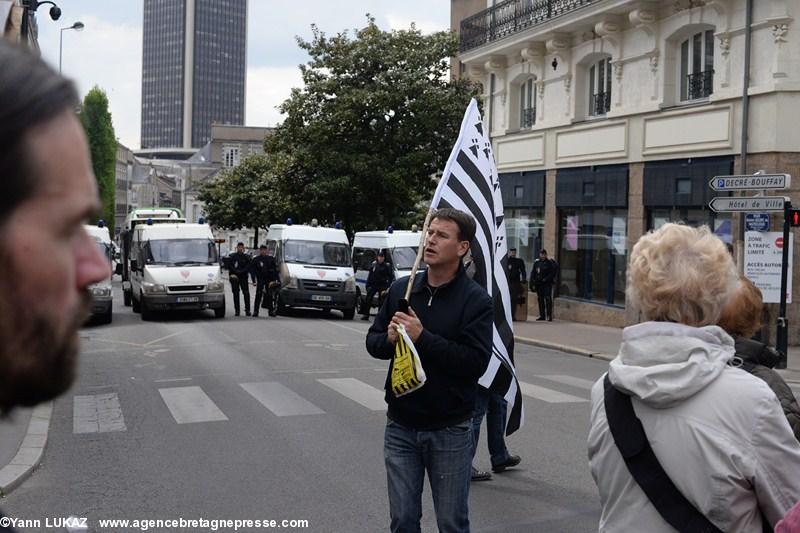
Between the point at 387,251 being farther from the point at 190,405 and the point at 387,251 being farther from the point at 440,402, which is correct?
the point at 440,402

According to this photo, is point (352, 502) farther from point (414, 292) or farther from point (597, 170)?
point (597, 170)

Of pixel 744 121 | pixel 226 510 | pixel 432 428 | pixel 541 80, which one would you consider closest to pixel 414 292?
pixel 432 428

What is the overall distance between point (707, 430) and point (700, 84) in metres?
20.4

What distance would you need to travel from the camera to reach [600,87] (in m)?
25.3

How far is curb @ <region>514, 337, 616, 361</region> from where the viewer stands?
706 inches

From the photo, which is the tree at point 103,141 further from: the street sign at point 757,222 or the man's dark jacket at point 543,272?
the street sign at point 757,222

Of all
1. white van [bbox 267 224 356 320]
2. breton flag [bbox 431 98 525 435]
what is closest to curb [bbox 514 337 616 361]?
white van [bbox 267 224 356 320]

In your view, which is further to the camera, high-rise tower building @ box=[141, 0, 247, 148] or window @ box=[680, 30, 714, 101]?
high-rise tower building @ box=[141, 0, 247, 148]

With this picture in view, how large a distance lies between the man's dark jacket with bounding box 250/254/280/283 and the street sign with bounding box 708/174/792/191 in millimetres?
13169

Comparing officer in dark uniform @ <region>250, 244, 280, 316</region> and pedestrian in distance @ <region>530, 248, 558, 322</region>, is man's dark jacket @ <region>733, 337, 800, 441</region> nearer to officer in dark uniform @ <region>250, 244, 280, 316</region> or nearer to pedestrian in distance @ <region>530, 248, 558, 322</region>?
pedestrian in distance @ <region>530, 248, 558, 322</region>

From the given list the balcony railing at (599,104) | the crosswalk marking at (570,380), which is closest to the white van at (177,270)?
the balcony railing at (599,104)

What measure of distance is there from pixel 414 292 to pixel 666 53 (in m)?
19.2

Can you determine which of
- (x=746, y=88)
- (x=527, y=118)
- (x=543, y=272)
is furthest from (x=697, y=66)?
(x=527, y=118)

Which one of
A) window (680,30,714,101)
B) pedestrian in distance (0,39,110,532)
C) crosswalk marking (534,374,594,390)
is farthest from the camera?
window (680,30,714,101)
